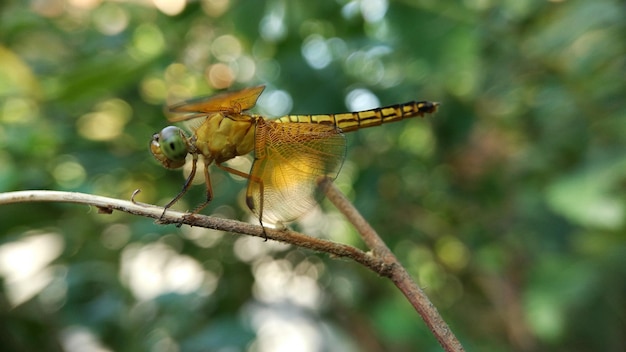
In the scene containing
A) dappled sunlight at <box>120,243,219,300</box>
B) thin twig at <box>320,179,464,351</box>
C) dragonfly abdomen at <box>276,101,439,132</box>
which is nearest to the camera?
thin twig at <box>320,179,464,351</box>

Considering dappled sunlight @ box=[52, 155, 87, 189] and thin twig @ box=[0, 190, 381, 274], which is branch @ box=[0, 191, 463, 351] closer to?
thin twig @ box=[0, 190, 381, 274]

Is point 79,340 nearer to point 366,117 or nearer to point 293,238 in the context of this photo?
point 366,117

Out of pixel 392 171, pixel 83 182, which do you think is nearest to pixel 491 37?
pixel 392 171

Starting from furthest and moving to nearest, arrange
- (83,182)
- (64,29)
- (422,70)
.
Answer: (64,29)
(422,70)
(83,182)

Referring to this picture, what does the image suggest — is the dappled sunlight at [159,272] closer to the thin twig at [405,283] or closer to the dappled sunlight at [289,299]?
the dappled sunlight at [289,299]

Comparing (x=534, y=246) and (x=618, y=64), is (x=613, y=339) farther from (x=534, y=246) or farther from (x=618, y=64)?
(x=618, y=64)

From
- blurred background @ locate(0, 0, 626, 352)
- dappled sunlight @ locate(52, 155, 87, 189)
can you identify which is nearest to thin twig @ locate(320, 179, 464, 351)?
blurred background @ locate(0, 0, 626, 352)
